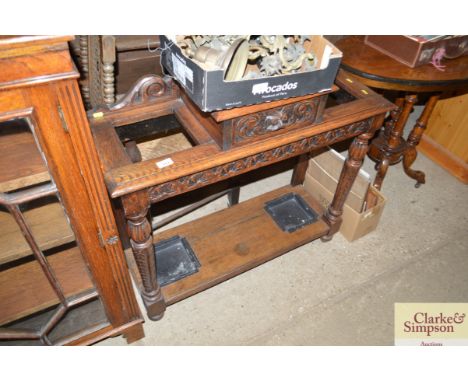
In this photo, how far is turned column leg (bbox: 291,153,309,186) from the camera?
2281 mm

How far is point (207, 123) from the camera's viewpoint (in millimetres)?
1396

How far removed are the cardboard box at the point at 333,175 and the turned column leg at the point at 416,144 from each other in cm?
65

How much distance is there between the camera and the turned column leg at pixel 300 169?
2.28m

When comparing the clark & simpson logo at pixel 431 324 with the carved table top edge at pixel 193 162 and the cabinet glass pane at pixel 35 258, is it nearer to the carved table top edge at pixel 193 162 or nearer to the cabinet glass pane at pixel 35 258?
the carved table top edge at pixel 193 162

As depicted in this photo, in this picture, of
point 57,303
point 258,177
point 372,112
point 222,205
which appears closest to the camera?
point 57,303

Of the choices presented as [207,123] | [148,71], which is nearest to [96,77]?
[148,71]

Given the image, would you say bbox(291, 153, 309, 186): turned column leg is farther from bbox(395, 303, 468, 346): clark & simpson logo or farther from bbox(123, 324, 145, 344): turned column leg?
bbox(123, 324, 145, 344): turned column leg

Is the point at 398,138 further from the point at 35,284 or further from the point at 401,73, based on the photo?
the point at 35,284

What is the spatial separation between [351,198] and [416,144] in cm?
80

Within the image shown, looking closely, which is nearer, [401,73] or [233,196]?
[401,73]

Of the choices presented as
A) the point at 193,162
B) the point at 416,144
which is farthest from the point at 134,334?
the point at 416,144

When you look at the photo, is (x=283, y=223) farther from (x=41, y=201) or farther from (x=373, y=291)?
(x=41, y=201)

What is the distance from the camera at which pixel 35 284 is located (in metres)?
1.36

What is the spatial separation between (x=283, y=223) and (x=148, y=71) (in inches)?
47.0
